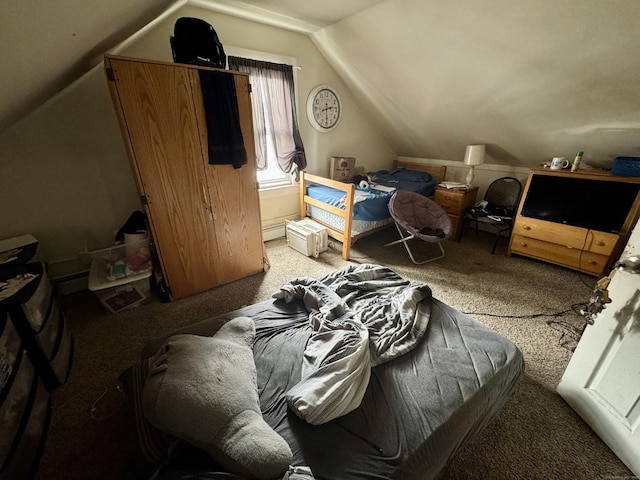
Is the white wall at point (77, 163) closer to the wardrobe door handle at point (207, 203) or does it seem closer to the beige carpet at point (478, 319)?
the beige carpet at point (478, 319)

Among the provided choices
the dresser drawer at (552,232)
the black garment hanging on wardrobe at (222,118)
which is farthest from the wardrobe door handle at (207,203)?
the dresser drawer at (552,232)

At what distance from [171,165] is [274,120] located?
1.52m

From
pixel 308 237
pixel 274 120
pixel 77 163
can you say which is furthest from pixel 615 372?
pixel 77 163

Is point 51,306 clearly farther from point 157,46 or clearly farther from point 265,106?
point 265,106

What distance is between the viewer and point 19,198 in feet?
6.62

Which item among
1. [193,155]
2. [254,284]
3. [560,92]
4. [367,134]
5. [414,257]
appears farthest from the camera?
[367,134]

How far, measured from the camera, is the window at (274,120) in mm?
2790

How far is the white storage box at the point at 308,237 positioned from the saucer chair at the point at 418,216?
2.74ft

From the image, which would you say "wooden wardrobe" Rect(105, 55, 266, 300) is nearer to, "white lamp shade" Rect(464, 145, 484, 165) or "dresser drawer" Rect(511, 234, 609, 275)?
"white lamp shade" Rect(464, 145, 484, 165)

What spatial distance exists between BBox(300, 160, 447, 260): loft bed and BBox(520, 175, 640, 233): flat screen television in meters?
1.22

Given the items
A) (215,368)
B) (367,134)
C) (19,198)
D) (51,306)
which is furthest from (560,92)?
(19,198)

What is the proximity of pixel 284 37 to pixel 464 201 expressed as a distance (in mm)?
2912

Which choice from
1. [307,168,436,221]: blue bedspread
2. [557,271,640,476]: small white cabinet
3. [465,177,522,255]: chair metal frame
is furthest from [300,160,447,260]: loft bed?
[557,271,640,476]: small white cabinet

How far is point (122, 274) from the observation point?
2.03 metres
